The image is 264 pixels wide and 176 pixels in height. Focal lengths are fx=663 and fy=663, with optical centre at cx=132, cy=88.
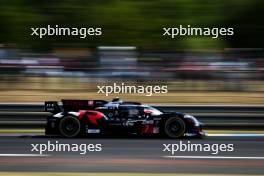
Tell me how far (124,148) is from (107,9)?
11936 millimetres

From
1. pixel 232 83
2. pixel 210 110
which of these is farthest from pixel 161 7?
pixel 210 110

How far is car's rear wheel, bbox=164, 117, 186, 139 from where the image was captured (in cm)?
1014

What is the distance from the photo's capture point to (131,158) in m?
8.80

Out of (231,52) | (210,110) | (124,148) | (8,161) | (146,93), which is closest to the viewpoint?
(8,161)

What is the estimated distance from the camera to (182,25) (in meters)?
20.7

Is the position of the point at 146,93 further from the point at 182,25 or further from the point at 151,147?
the point at 182,25
